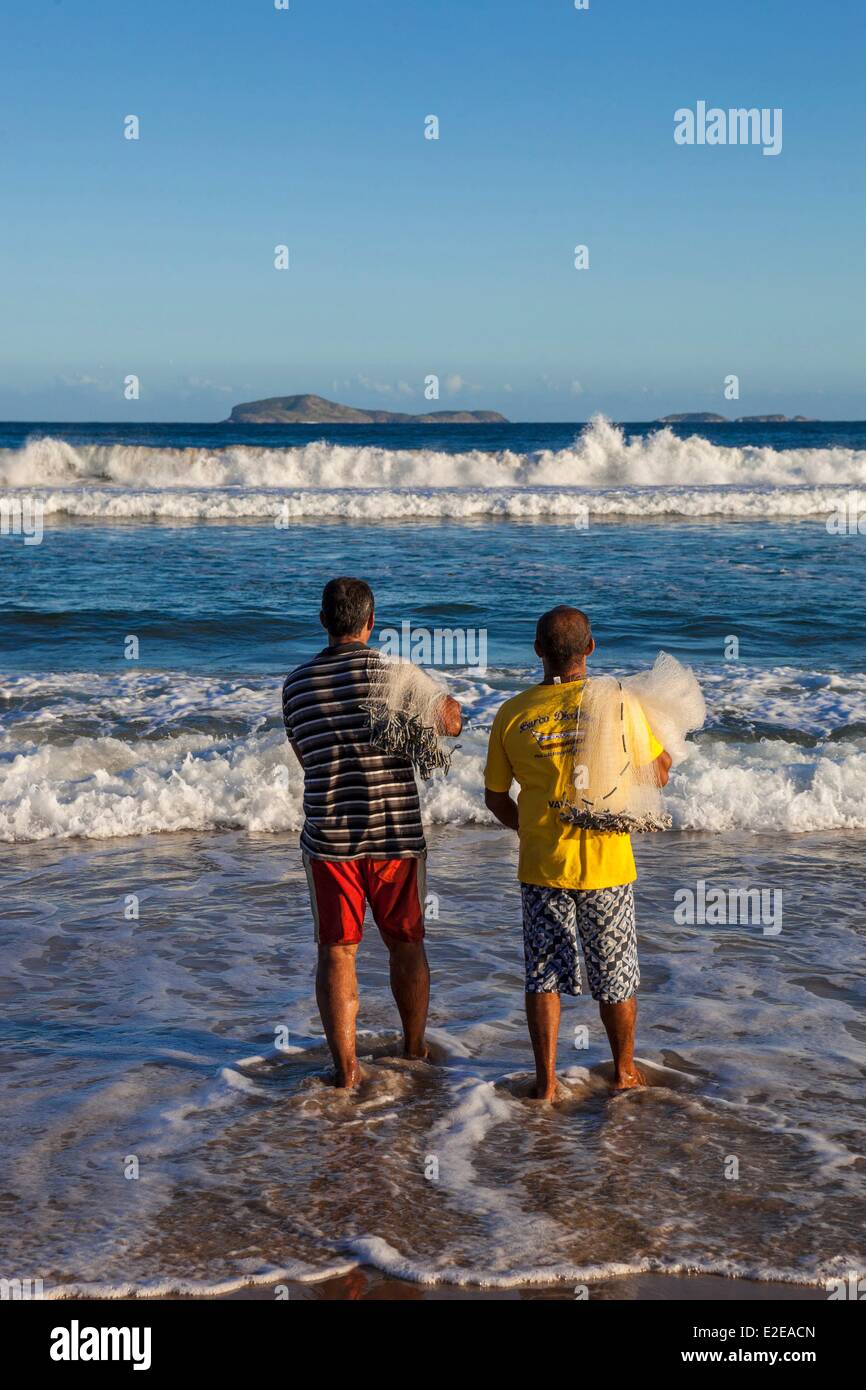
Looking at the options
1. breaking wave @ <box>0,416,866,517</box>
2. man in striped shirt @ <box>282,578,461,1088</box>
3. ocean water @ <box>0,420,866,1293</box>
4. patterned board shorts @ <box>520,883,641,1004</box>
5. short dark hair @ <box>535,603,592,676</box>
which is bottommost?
ocean water @ <box>0,420,866,1293</box>

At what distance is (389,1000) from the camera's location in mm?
5500

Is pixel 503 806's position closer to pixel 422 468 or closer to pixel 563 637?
pixel 563 637

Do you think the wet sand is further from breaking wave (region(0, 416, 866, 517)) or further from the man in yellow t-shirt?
breaking wave (region(0, 416, 866, 517))

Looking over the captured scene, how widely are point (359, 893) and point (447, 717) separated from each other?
711mm

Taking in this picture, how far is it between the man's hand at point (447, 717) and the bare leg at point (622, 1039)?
3.54ft

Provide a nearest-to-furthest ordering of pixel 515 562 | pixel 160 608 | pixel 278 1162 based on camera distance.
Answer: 1. pixel 278 1162
2. pixel 160 608
3. pixel 515 562

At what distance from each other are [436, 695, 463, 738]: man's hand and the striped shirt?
0.62 ft

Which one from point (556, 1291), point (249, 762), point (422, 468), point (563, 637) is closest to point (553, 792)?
point (563, 637)

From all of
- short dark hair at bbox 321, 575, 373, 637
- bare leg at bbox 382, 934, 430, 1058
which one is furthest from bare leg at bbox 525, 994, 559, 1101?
short dark hair at bbox 321, 575, 373, 637

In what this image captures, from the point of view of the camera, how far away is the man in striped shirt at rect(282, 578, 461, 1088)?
4.34 meters

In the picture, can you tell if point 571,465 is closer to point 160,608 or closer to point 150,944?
point 160,608
